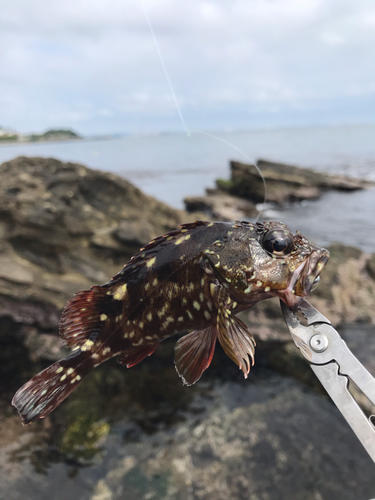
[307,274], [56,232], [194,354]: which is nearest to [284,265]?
[307,274]

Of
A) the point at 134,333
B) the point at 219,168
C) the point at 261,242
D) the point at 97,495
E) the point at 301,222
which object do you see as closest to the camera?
the point at 261,242

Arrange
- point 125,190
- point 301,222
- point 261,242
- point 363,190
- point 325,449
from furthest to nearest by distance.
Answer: point 363,190 → point 301,222 → point 125,190 → point 325,449 → point 261,242

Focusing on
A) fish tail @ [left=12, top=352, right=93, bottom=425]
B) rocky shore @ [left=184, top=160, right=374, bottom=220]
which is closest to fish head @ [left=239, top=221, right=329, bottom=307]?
fish tail @ [left=12, top=352, right=93, bottom=425]

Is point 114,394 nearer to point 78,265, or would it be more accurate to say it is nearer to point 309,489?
point 78,265

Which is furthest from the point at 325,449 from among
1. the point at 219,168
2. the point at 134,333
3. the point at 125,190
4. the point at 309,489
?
the point at 219,168

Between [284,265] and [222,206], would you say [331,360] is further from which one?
[222,206]

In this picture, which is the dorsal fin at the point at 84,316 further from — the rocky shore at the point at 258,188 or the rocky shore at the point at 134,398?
the rocky shore at the point at 258,188

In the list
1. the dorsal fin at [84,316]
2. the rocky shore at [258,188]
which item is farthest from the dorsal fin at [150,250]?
the rocky shore at [258,188]
